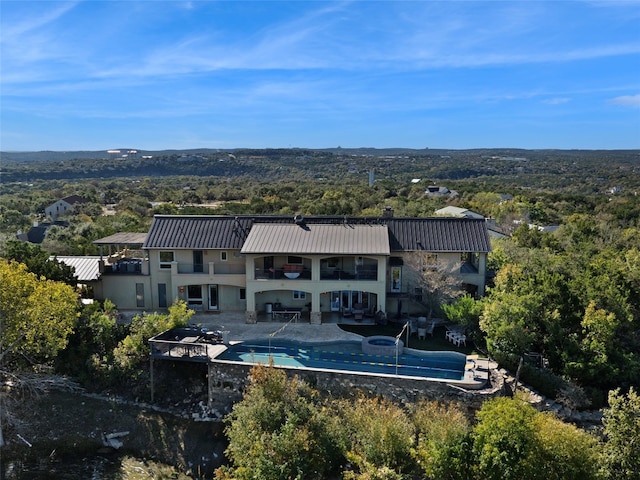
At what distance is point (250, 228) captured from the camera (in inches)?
1179

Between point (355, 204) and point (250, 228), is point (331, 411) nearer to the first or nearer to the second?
point (250, 228)

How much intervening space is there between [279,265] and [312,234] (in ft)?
8.52

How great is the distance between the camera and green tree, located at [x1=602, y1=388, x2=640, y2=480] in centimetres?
1455

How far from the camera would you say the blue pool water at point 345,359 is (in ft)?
73.3

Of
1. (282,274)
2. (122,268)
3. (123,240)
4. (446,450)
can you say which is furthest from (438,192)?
(446,450)

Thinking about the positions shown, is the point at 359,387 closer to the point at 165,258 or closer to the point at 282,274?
the point at 282,274

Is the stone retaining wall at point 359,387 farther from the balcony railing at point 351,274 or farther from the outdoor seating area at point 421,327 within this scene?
the balcony railing at point 351,274

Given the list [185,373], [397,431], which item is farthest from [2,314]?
[397,431]

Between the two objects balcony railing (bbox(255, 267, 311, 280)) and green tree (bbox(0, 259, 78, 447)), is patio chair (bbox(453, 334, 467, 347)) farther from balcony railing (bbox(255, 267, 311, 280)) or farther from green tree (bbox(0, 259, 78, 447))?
green tree (bbox(0, 259, 78, 447))

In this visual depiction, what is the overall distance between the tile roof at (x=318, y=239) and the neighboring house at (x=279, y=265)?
2.2 inches

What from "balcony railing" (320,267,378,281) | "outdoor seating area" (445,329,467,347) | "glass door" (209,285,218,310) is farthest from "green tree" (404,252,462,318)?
"glass door" (209,285,218,310)

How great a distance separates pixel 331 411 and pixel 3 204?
72.4 metres

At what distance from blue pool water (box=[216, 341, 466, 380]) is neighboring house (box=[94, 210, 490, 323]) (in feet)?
10.6

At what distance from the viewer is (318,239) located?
28.4 meters
